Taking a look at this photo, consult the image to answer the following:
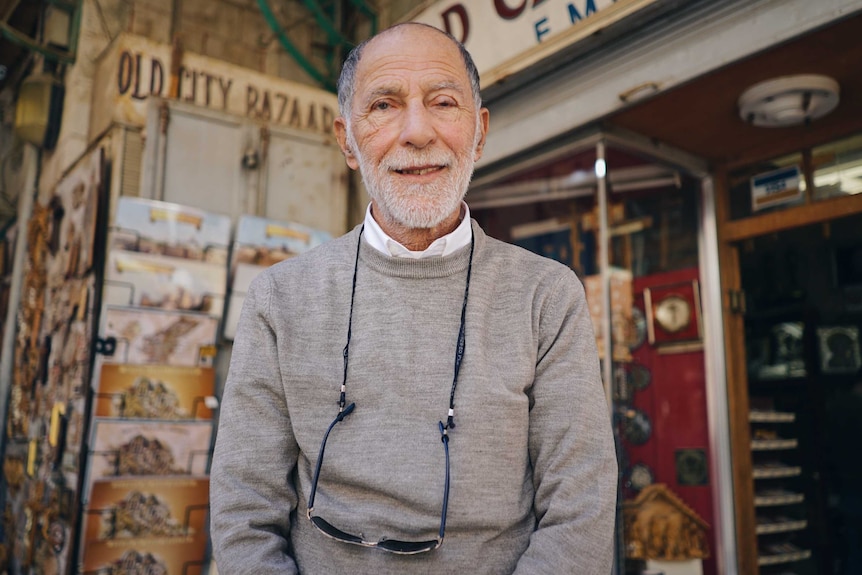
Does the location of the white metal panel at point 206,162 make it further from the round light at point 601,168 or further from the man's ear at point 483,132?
the man's ear at point 483,132

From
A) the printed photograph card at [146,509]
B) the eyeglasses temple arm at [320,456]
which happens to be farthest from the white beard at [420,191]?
the printed photograph card at [146,509]

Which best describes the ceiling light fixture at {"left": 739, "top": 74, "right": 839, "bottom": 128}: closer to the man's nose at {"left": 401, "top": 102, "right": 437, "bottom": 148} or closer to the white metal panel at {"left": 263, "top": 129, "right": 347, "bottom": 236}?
the man's nose at {"left": 401, "top": 102, "right": 437, "bottom": 148}

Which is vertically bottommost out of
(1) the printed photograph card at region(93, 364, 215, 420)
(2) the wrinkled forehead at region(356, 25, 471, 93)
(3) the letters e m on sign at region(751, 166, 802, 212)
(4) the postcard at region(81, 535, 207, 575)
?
(4) the postcard at region(81, 535, 207, 575)

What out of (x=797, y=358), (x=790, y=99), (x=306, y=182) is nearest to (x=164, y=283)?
(x=306, y=182)

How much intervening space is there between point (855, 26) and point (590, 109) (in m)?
1.07

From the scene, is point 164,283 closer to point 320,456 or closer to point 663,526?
point 320,456

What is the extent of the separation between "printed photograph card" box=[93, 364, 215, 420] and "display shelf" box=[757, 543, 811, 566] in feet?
9.89

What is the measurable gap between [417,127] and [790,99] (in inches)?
82.9

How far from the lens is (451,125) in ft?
4.71

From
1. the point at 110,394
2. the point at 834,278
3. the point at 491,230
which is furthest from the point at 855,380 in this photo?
the point at 110,394

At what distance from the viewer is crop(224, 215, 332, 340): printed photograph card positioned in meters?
3.85

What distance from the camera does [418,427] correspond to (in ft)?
4.14

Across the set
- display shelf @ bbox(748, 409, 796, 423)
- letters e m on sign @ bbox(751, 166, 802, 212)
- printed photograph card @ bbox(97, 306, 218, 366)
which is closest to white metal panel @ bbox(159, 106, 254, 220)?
printed photograph card @ bbox(97, 306, 218, 366)

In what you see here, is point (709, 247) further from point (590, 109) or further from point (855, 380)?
point (855, 380)
